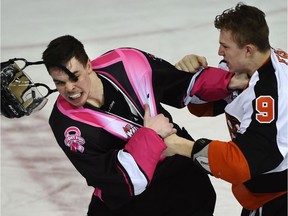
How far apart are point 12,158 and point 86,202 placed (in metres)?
0.57

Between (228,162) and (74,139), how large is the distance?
0.56 metres

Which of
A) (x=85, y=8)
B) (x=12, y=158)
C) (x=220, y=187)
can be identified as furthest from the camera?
(x=85, y=8)

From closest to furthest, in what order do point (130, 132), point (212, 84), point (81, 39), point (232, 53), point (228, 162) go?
point (228, 162), point (232, 53), point (130, 132), point (212, 84), point (81, 39)

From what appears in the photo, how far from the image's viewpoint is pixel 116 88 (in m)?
2.71

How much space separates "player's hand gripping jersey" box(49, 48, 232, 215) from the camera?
2.53 m

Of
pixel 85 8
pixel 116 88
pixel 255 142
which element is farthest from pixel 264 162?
pixel 85 8

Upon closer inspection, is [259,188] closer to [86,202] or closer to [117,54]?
[117,54]

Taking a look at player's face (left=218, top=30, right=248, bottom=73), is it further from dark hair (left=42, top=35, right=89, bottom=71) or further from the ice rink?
the ice rink

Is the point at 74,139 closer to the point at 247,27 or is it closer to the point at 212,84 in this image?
the point at 212,84

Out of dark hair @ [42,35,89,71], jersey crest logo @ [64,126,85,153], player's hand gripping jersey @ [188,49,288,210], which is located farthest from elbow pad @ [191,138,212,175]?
dark hair @ [42,35,89,71]

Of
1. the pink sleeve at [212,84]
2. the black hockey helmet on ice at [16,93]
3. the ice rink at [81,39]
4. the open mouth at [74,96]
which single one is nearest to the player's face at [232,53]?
the pink sleeve at [212,84]

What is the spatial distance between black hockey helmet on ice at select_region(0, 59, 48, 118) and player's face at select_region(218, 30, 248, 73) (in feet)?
2.31

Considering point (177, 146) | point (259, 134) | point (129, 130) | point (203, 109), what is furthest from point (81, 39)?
point (259, 134)

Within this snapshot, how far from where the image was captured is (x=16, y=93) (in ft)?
8.41
